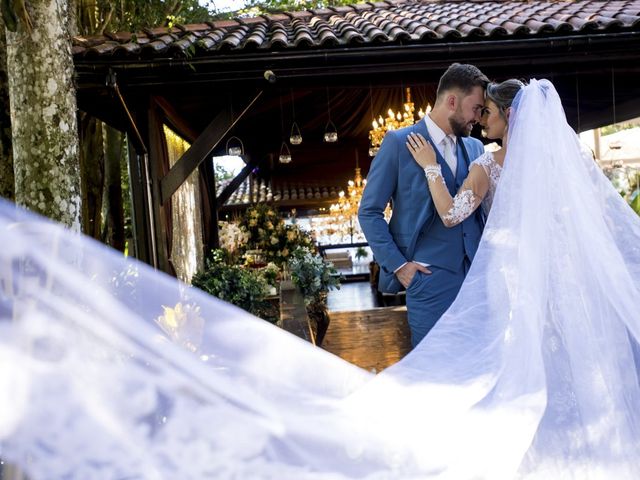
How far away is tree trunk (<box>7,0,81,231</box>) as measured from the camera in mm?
3123

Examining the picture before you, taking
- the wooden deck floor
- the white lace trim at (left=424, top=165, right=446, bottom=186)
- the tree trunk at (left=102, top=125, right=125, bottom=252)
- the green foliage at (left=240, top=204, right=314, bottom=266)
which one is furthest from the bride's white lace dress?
the tree trunk at (left=102, top=125, right=125, bottom=252)

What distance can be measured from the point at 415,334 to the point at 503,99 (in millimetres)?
1015

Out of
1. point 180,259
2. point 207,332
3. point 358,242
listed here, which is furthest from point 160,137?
point 358,242

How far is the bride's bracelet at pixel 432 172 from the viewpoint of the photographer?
2.82m

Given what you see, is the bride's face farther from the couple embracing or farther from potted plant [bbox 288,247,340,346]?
potted plant [bbox 288,247,340,346]

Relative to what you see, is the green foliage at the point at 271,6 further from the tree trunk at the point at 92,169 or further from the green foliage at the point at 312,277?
the green foliage at the point at 312,277

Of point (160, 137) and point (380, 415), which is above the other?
point (160, 137)

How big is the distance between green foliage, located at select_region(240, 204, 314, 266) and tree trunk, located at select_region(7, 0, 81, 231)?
5.19 metres

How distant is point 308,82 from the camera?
6500 mm

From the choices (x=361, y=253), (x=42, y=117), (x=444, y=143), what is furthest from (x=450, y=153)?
(x=361, y=253)

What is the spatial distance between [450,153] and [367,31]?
11.7 feet

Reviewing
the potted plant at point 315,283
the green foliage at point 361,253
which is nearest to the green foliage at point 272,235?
the potted plant at point 315,283

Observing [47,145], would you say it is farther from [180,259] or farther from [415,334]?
[180,259]

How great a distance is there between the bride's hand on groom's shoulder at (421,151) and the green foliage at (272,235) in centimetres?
548
